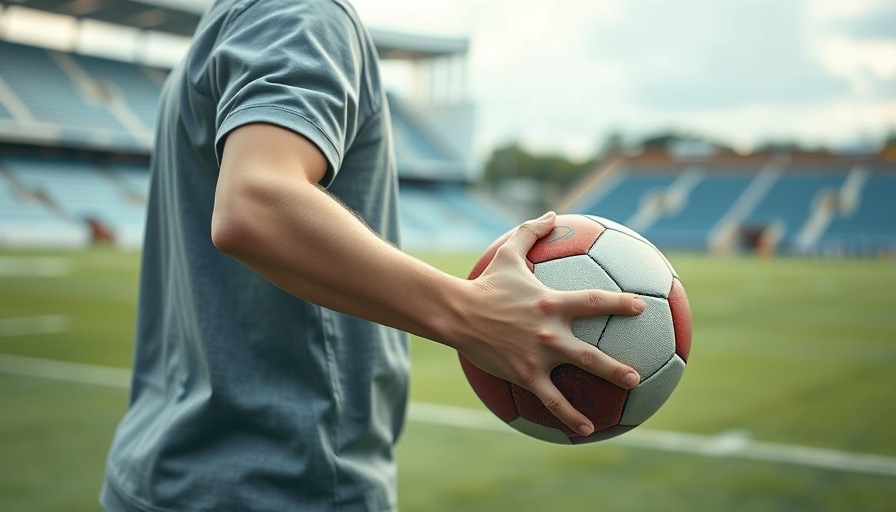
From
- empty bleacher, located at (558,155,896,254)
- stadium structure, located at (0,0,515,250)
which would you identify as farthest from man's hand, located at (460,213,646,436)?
empty bleacher, located at (558,155,896,254)

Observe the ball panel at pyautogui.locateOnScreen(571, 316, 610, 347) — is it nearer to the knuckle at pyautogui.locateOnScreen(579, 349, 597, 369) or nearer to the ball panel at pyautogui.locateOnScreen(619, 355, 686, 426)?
the knuckle at pyautogui.locateOnScreen(579, 349, 597, 369)

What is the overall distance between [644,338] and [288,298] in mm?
594

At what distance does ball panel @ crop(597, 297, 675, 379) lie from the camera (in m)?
1.31

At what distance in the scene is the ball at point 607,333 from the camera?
1.33 m

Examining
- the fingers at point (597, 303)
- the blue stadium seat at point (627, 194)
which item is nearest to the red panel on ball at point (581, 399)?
the fingers at point (597, 303)

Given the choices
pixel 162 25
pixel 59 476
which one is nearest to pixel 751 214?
pixel 162 25

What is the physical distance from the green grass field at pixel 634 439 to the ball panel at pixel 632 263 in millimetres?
2355

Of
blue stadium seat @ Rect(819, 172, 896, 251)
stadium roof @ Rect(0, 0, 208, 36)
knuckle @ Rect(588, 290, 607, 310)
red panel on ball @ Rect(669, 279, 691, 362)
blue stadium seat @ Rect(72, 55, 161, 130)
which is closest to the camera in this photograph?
knuckle @ Rect(588, 290, 607, 310)

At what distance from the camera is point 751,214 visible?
42094mm

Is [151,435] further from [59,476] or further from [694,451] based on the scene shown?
[694,451]

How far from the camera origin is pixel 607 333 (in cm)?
129

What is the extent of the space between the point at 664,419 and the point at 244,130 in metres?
4.95

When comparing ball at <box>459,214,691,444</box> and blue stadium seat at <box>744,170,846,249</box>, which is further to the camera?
blue stadium seat at <box>744,170,846,249</box>

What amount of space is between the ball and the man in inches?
2.9
